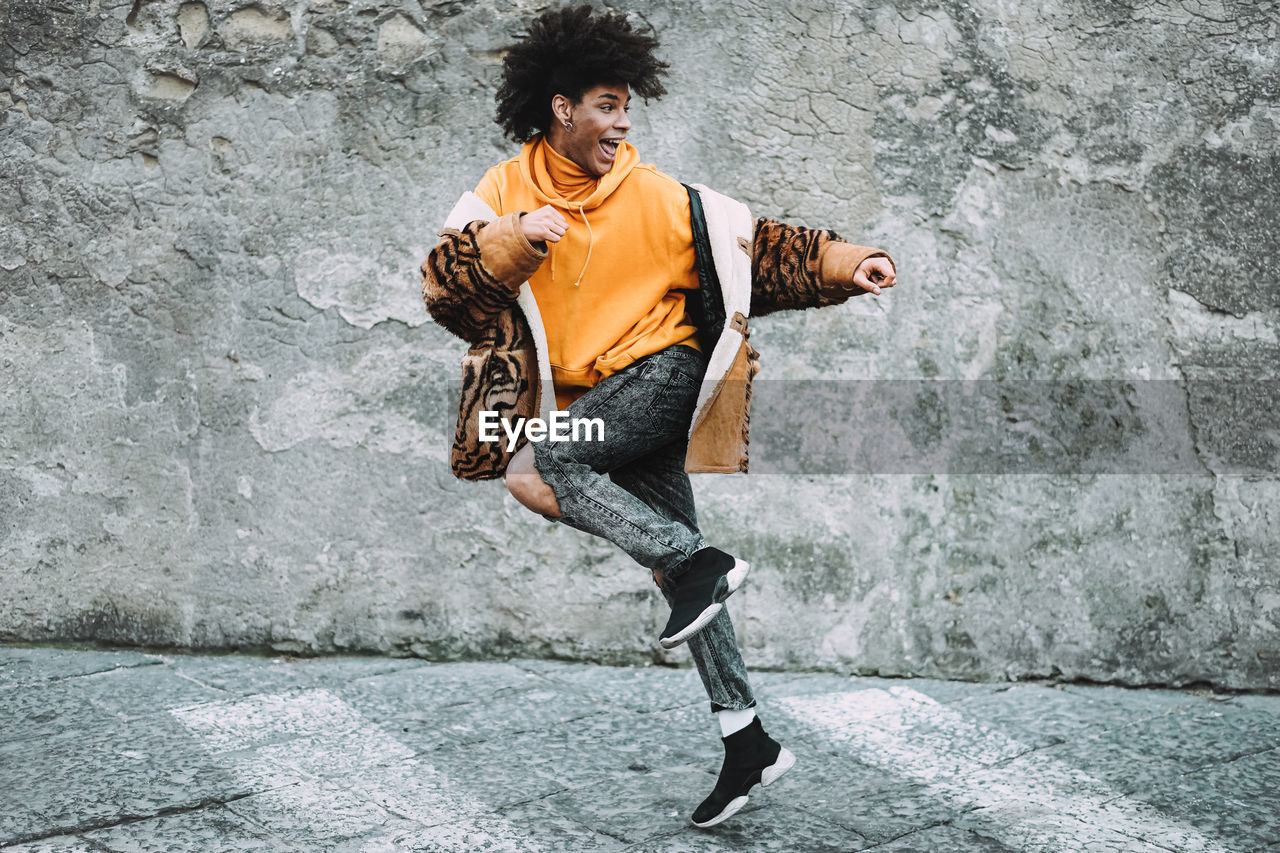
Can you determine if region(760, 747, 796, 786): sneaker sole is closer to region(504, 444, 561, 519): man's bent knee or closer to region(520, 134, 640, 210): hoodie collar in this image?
region(504, 444, 561, 519): man's bent knee

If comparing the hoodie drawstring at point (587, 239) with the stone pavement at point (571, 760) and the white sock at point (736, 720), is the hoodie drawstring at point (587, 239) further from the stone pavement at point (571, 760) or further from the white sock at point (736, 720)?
the stone pavement at point (571, 760)

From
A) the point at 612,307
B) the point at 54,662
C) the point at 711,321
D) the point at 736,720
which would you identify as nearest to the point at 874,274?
the point at 711,321

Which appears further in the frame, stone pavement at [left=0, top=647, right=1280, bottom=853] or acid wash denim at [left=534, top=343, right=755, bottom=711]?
stone pavement at [left=0, top=647, right=1280, bottom=853]

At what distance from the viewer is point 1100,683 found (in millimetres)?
3893

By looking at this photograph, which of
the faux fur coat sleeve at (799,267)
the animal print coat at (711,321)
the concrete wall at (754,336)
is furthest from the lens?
the concrete wall at (754,336)

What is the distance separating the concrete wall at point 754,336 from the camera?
387 cm

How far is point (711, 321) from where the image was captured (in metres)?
2.63

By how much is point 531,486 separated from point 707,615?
47 cm

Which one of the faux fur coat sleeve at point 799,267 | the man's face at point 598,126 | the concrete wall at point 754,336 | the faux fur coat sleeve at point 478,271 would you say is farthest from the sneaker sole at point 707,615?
the concrete wall at point 754,336

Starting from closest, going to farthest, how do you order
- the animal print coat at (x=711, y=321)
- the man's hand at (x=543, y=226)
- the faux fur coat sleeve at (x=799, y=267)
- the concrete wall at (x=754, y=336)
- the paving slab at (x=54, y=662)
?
Answer: the man's hand at (x=543, y=226) < the animal print coat at (x=711, y=321) < the faux fur coat sleeve at (x=799, y=267) < the paving slab at (x=54, y=662) < the concrete wall at (x=754, y=336)

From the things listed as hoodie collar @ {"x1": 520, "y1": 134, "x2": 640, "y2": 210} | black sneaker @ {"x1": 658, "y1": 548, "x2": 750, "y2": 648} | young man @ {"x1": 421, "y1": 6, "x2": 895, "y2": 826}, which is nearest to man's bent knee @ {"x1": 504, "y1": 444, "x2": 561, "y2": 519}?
young man @ {"x1": 421, "y1": 6, "x2": 895, "y2": 826}

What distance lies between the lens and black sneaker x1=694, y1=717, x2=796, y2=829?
8.60 feet

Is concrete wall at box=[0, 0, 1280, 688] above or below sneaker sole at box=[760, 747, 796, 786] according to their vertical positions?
above

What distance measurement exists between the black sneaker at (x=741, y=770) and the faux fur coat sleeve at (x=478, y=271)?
1.10 metres
